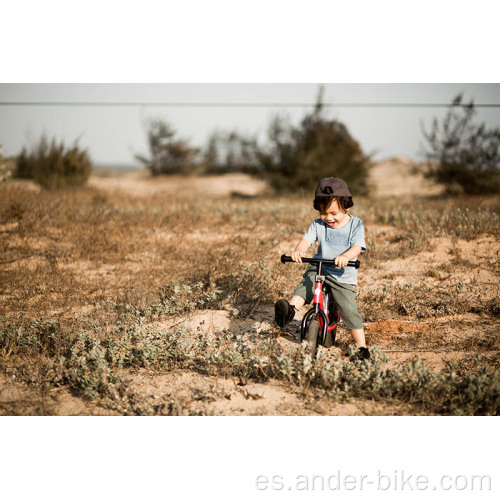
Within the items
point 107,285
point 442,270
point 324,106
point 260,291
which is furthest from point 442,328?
point 324,106

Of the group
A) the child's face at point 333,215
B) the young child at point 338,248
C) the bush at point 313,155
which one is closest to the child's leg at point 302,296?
the young child at point 338,248

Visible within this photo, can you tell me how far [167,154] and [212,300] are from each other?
18.2 meters

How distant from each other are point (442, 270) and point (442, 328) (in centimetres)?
157

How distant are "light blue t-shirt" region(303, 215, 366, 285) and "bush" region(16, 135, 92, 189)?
1093 centimetres

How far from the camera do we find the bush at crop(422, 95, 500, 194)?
12992 mm

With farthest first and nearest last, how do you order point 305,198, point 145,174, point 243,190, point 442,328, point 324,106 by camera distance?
point 145,174 < point 243,190 < point 324,106 < point 305,198 < point 442,328

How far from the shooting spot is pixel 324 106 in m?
14.4

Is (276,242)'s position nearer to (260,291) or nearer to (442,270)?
(260,291)

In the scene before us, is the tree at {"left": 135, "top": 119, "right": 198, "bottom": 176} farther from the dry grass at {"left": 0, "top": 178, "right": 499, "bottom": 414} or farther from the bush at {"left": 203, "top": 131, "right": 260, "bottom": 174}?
the dry grass at {"left": 0, "top": 178, "right": 499, "bottom": 414}

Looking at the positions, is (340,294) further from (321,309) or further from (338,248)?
(338,248)

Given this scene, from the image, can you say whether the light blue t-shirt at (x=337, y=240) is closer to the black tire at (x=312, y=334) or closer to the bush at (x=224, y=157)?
the black tire at (x=312, y=334)

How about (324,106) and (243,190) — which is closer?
(324,106)

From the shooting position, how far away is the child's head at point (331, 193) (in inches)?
138

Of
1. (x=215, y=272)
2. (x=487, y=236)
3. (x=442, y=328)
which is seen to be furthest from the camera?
(x=487, y=236)
